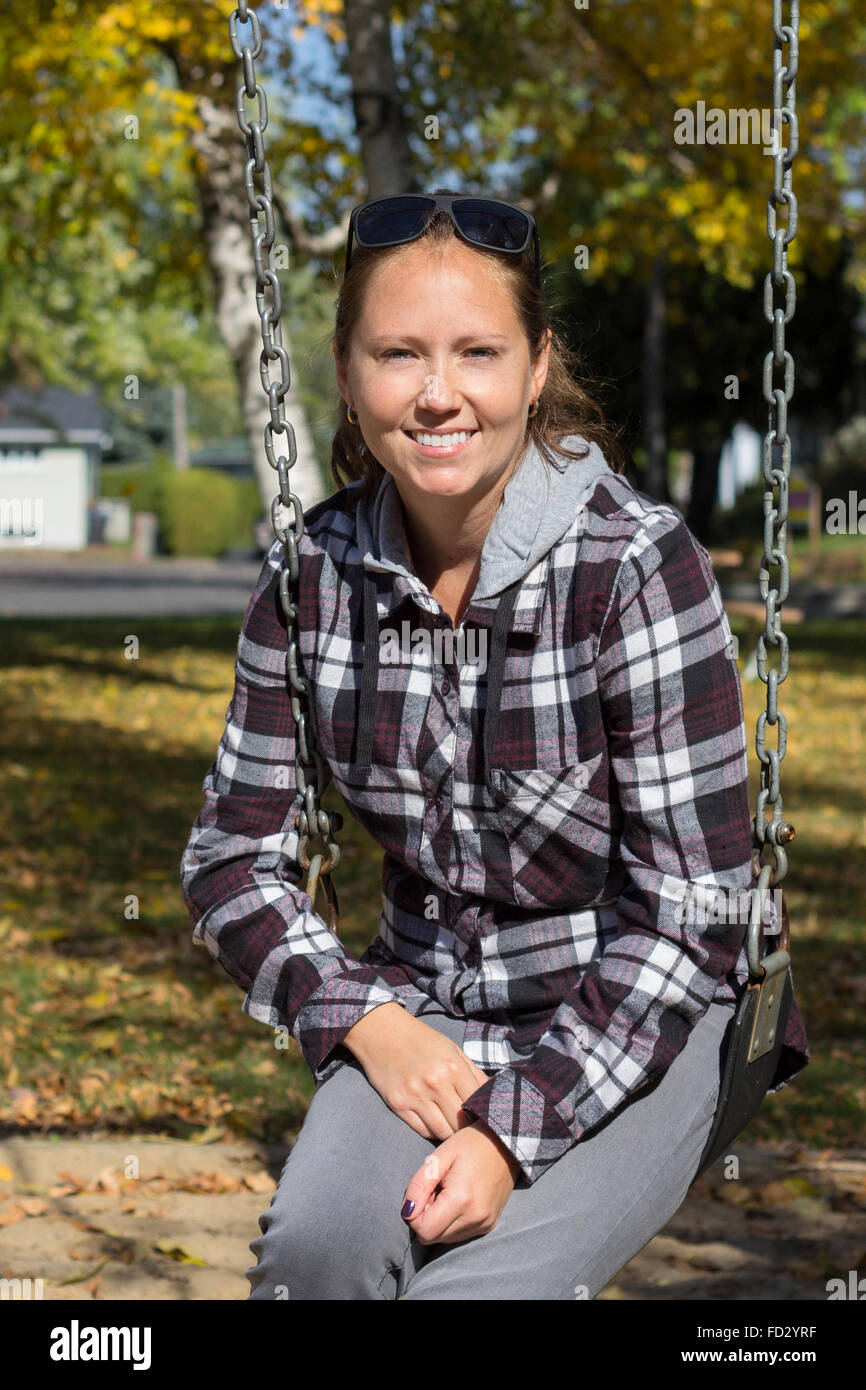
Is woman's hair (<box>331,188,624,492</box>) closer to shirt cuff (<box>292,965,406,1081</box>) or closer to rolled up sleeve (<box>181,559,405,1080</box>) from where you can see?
rolled up sleeve (<box>181,559,405,1080</box>)

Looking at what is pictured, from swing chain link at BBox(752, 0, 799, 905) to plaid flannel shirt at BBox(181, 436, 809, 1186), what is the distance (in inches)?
1.9

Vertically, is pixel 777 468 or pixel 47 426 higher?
pixel 47 426

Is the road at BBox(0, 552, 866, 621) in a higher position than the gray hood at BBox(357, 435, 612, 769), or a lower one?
higher

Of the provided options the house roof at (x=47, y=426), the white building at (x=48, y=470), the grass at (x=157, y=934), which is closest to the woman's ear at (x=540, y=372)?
the grass at (x=157, y=934)

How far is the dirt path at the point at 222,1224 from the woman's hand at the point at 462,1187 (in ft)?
3.85

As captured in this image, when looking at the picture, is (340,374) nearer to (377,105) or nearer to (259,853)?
(259,853)

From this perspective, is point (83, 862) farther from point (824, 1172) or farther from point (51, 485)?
point (51, 485)

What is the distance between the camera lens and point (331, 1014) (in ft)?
7.41

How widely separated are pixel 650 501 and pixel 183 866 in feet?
2.98

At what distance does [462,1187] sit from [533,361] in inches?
46.5

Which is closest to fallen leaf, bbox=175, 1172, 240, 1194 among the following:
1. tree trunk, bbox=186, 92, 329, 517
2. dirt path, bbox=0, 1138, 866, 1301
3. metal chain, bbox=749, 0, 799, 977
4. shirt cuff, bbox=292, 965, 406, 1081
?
dirt path, bbox=0, 1138, 866, 1301

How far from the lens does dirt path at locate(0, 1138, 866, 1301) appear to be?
3.13 meters

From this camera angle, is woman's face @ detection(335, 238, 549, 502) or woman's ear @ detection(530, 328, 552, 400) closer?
woman's face @ detection(335, 238, 549, 502)

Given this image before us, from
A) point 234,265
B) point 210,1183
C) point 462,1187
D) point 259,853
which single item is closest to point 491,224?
point 259,853
